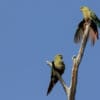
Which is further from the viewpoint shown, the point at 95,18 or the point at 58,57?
the point at 58,57

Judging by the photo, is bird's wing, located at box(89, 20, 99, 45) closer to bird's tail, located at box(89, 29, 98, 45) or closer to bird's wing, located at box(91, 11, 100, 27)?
bird's tail, located at box(89, 29, 98, 45)

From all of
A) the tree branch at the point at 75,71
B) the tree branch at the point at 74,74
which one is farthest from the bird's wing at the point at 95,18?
the tree branch at the point at 75,71

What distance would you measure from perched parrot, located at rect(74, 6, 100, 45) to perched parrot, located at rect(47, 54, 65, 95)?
1.00m

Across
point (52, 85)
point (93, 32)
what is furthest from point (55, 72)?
point (93, 32)

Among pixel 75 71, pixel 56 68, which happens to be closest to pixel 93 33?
pixel 75 71

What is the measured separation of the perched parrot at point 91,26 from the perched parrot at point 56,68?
3.27 feet

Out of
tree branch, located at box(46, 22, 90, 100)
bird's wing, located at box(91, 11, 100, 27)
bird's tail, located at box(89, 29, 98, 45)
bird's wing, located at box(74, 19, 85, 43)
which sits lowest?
tree branch, located at box(46, 22, 90, 100)

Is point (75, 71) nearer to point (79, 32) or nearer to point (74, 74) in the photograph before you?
point (74, 74)

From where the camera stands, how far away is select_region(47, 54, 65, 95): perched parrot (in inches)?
606

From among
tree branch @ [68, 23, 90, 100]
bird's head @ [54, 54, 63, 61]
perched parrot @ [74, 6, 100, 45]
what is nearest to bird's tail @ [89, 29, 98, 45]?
perched parrot @ [74, 6, 100, 45]

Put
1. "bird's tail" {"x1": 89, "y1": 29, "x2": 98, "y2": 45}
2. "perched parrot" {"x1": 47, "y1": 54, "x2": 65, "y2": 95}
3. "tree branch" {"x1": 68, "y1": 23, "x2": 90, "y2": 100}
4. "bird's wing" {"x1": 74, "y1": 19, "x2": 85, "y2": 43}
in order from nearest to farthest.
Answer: "tree branch" {"x1": 68, "y1": 23, "x2": 90, "y2": 100}, "bird's tail" {"x1": 89, "y1": 29, "x2": 98, "y2": 45}, "bird's wing" {"x1": 74, "y1": 19, "x2": 85, "y2": 43}, "perched parrot" {"x1": 47, "y1": 54, "x2": 65, "y2": 95}

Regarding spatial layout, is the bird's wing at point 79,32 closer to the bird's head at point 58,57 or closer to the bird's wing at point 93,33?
the bird's wing at point 93,33

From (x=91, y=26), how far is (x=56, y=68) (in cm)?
161

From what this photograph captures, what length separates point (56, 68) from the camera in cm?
1599
